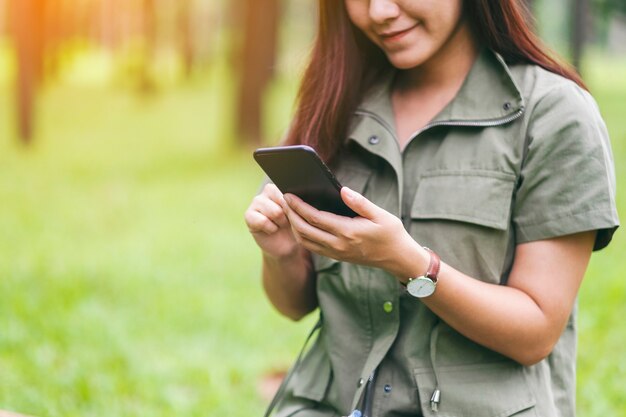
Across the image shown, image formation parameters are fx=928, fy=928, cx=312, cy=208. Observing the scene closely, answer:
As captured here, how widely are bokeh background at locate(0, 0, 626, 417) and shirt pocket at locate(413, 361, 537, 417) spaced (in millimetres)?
830

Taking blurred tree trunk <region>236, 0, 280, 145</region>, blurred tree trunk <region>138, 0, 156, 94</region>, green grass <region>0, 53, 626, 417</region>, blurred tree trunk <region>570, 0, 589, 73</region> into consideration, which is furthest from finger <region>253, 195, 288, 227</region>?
blurred tree trunk <region>138, 0, 156, 94</region>

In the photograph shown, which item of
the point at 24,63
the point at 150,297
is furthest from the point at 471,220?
the point at 24,63

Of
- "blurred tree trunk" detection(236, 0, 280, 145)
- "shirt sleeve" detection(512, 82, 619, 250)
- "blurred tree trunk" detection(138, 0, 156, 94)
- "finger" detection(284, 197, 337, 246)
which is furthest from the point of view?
"blurred tree trunk" detection(138, 0, 156, 94)

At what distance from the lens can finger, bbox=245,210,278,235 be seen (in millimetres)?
2023

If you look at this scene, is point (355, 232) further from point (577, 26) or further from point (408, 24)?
point (577, 26)

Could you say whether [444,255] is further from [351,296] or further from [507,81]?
[507,81]

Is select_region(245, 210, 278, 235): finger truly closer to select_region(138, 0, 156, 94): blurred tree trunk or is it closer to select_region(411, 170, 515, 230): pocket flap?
select_region(411, 170, 515, 230): pocket flap

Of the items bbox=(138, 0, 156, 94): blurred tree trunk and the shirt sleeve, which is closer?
the shirt sleeve

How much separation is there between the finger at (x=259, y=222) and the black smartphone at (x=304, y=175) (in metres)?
0.23

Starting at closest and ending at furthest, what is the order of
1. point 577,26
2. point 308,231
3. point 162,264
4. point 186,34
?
1. point 308,231
2. point 577,26
3. point 162,264
4. point 186,34

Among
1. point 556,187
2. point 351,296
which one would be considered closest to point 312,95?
point 351,296

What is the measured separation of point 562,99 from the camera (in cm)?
193

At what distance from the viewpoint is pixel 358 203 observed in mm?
1658

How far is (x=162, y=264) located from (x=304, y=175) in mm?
4850
